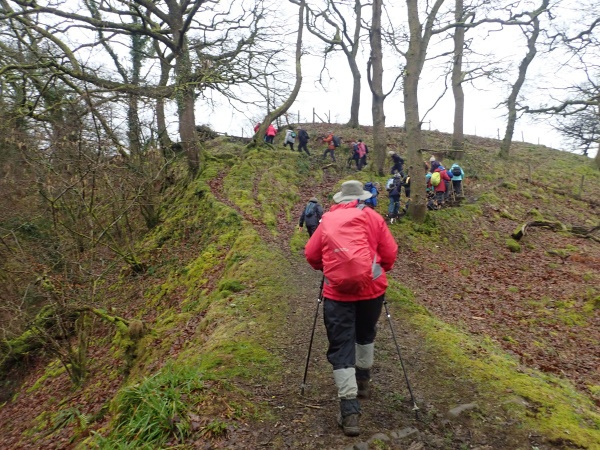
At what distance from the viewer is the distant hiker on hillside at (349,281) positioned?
3182 millimetres

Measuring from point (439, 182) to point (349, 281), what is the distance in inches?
442

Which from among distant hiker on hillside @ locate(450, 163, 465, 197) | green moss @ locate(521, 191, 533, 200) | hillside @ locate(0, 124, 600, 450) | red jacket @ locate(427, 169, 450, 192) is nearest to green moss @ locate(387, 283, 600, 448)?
hillside @ locate(0, 124, 600, 450)

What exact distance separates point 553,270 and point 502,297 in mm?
2455

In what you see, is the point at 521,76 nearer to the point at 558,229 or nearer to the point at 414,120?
the point at 558,229

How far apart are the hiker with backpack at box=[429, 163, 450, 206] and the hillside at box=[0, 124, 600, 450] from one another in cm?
110

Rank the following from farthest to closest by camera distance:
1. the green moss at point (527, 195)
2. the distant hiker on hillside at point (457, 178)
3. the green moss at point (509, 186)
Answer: the green moss at point (509, 186) < the green moss at point (527, 195) < the distant hiker on hillside at point (457, 178)

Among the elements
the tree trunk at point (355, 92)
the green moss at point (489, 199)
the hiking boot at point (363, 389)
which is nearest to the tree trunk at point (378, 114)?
the green moss at point (489, 199)

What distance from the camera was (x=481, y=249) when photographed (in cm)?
1130

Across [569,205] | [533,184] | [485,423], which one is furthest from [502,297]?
[533,184]

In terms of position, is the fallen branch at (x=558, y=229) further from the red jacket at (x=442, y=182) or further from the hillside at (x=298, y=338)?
the red jacket at (x=442, y=182)

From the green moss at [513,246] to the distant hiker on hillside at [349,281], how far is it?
31.3 ft

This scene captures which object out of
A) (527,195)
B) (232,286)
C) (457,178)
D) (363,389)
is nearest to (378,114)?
(457,178)

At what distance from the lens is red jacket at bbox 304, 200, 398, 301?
331cm

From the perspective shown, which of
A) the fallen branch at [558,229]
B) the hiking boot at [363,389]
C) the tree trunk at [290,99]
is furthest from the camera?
the tree trunk at [290,99]
